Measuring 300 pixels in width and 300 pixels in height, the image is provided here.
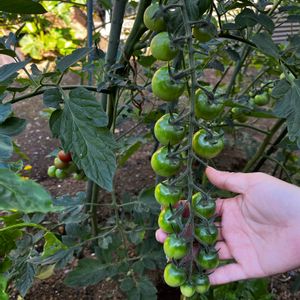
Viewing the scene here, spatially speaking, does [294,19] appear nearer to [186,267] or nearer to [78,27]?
[186,267]

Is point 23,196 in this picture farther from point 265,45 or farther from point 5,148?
point 265,45

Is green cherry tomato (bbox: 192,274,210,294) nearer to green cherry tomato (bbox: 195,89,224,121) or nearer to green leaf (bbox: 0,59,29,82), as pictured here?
green cherry tomato (bbox: 195,89,224,121)

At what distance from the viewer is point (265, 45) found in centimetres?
80

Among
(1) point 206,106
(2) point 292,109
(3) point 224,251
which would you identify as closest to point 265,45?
(2) point 292,109

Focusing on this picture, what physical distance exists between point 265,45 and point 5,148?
572 millimetres

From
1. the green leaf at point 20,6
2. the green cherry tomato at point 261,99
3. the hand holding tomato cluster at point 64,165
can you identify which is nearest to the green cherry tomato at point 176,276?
the green leaf at point 20,6

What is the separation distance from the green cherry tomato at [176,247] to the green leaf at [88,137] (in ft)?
0.53

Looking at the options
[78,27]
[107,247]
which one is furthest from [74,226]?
[78,27]

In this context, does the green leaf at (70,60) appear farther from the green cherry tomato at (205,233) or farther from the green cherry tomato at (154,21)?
the green cherry tomato at (205,233)

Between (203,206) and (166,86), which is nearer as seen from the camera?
(166,86)

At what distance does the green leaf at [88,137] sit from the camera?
744mm

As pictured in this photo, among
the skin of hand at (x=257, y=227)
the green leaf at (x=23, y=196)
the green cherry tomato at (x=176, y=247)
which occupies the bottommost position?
the skin of hand at (x=257, y=227)

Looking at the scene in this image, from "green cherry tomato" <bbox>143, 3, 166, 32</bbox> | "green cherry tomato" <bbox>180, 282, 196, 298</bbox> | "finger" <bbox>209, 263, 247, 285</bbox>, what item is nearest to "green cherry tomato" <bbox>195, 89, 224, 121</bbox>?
"green cherry tomato" <bbox>143, 3, 166, 32</bbox>

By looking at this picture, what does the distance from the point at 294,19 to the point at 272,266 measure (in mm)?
705
